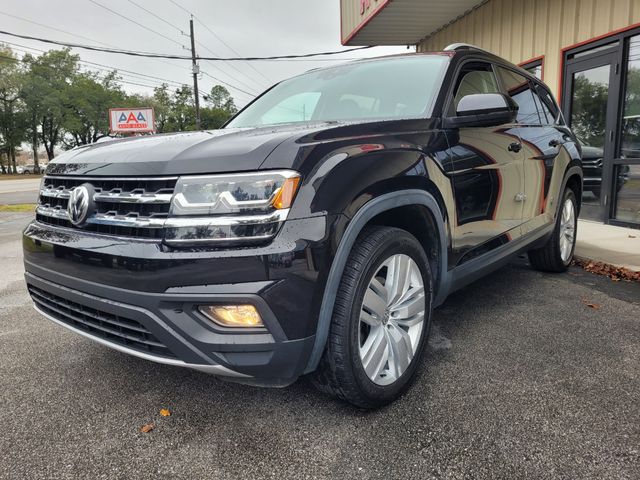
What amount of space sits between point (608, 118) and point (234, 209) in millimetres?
7090

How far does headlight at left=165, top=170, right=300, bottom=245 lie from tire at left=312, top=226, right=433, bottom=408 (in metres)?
0.42

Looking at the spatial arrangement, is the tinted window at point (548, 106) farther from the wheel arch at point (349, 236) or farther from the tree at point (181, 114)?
the tree at point (181, 114)

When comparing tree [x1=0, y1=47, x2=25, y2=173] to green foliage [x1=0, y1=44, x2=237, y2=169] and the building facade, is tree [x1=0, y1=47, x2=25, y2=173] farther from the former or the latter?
the building facade

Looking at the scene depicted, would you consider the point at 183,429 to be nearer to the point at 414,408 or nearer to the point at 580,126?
the point at 414,408

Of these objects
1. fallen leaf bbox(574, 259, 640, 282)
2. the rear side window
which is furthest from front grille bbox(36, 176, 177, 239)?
fallen leaf bbox(574, 259, 640, 282)

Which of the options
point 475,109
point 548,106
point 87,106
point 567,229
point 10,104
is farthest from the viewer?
point 87,106

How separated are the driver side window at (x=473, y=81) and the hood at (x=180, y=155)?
1290 mm

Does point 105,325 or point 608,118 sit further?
point 608,118

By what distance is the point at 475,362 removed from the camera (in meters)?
2.67

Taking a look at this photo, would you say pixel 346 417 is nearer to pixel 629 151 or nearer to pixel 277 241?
pixel 277 241

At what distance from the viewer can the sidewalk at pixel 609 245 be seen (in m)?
4.99

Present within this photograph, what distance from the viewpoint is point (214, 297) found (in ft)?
5.54

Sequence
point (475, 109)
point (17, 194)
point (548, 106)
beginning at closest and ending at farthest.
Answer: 1. point (475, 109)
2. point (548, 106)
3. point (17, 194)

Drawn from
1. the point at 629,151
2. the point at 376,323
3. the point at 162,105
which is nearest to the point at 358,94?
the point at 376,323
